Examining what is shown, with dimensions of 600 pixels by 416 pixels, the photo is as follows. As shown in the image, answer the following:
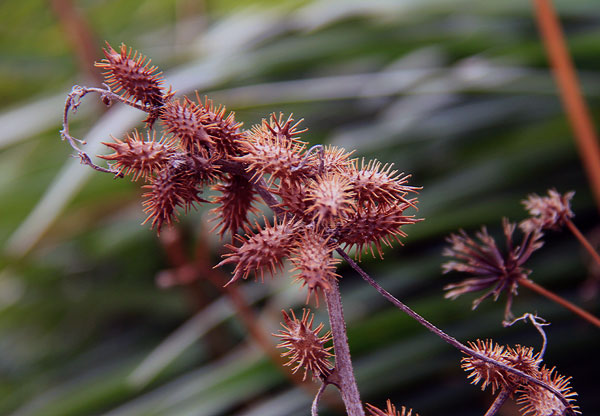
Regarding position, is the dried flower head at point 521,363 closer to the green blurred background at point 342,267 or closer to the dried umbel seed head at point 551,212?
the dried umbel seed head at point 551,212

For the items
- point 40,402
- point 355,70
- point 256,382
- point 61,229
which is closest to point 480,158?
point 355,70

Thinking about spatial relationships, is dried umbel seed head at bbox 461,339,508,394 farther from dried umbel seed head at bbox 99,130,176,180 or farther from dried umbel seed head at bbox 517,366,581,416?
dried umbel seed head at bbox 99,130,176,180

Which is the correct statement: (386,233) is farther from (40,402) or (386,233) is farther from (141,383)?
(40,402)

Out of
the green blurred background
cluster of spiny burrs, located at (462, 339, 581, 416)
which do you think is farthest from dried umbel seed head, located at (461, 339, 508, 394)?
the green blurred background

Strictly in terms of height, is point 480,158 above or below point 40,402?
above

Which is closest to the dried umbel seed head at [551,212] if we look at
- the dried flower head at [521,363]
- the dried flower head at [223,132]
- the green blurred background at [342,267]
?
the dried flower head at [521,363]
